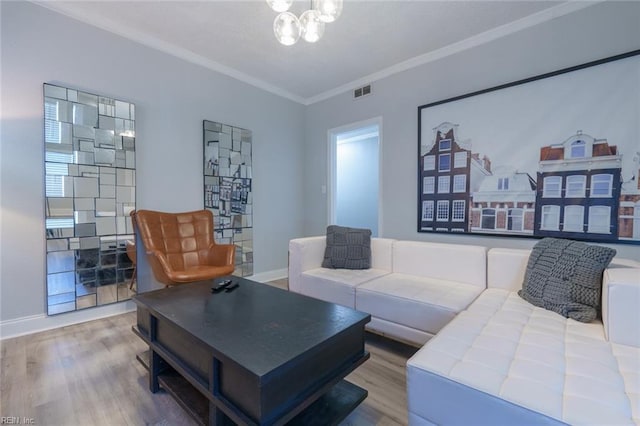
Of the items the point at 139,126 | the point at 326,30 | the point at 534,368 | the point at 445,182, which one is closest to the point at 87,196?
the point at 139,126

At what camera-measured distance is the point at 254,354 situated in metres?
1.01

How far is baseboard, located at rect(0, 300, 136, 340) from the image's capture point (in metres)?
2.13

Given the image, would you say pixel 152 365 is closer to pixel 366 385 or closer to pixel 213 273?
pixel 213 273

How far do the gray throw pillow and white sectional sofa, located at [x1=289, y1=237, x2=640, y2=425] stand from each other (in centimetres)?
46

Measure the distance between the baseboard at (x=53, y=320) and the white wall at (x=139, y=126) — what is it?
35 mm

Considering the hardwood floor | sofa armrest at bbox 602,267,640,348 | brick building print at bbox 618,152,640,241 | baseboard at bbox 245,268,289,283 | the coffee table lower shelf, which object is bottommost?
the hardwood floor

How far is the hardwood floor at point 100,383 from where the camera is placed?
1.33 m

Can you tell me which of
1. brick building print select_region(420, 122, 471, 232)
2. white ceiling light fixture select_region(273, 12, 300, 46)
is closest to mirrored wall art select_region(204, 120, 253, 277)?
white ceiling light fixture select_region(273, 12, 300, 46)

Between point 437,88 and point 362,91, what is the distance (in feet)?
3.18

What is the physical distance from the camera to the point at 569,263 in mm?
1536

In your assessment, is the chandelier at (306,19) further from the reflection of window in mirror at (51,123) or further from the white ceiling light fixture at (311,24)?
the reflection of window in mirror at (51,123)

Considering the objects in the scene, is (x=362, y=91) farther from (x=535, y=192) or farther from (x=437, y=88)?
(x=535, y=192)

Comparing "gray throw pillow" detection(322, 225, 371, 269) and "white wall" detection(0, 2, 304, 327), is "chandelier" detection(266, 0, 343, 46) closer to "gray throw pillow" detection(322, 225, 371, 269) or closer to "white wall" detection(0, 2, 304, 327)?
"gray throw pillow" detection(322, 225, 371, 269)

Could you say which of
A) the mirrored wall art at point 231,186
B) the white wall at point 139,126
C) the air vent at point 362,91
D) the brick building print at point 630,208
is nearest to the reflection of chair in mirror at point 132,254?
the white wall at point 139,126
